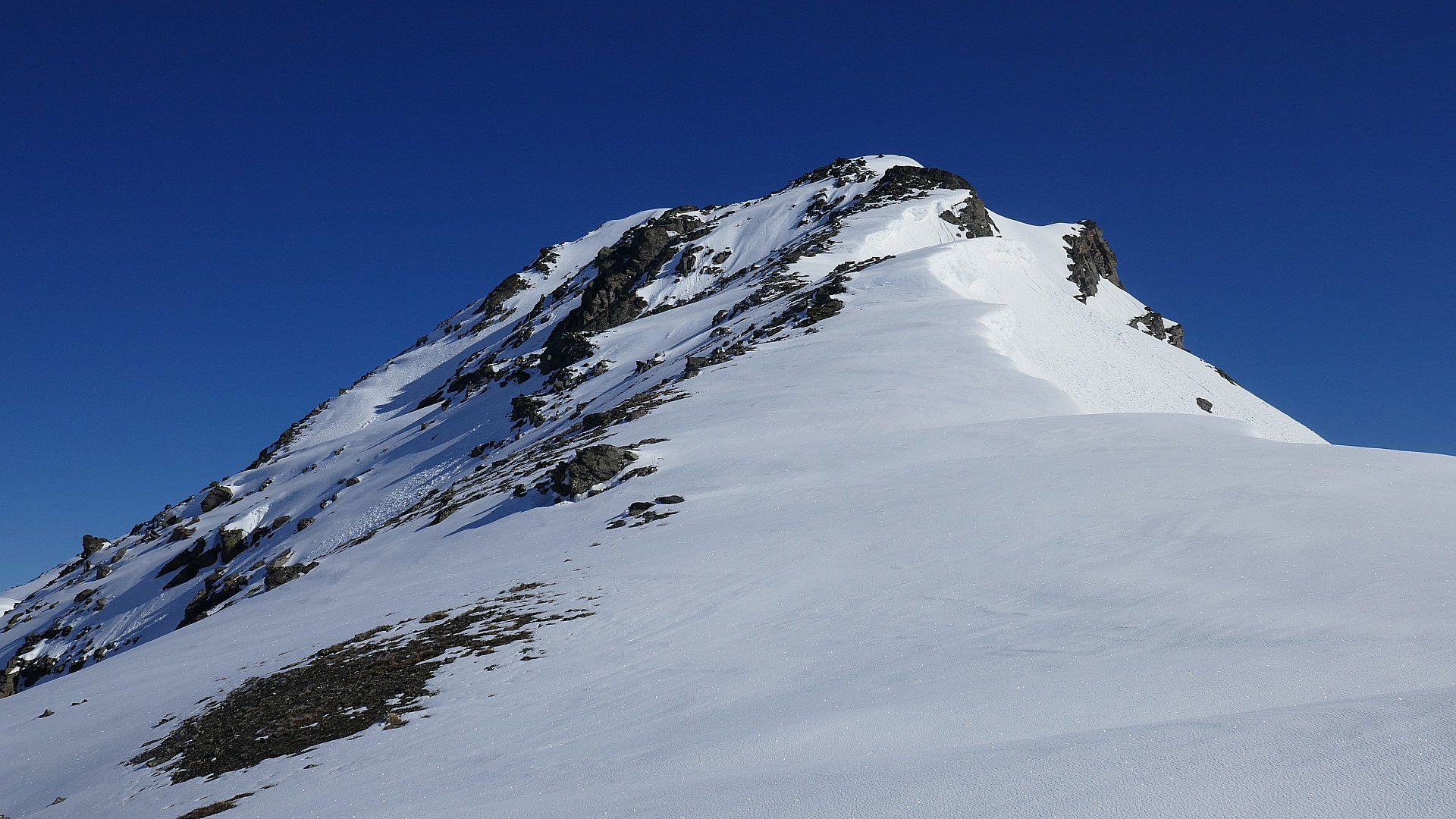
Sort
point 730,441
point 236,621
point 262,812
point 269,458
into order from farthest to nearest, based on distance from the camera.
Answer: point 269,458 → point 730,441 → point 236,621 → point 262,812

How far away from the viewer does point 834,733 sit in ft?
27.8

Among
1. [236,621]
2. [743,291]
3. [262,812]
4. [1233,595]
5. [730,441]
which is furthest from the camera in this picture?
[743,291]

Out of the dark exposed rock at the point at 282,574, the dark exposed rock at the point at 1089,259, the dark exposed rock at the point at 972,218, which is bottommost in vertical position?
→ the dark exposed rock at the point at 282,574

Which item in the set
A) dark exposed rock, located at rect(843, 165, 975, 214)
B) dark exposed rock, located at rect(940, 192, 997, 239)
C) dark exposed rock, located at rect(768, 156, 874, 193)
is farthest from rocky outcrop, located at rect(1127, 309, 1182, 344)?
dark exposed rock, located at rect(768, 156, 874, 193)

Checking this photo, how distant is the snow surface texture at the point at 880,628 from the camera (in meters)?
6.81

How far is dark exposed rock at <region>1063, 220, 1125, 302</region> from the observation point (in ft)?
239

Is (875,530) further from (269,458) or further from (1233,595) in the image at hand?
(269,458)

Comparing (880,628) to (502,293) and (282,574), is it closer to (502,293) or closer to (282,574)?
(282,574)

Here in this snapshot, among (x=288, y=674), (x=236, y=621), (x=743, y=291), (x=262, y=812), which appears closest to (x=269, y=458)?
(x=743, y=291)

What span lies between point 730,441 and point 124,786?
1776 cm

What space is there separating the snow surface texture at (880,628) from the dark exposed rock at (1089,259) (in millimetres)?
39068

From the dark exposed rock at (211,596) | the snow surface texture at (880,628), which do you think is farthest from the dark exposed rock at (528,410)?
the dark exposed rock at (211,596)

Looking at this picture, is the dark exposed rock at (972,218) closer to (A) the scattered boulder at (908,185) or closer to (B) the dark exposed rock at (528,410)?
(A) the scattered boulder at (908,185)

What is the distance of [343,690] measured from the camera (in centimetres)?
1306
